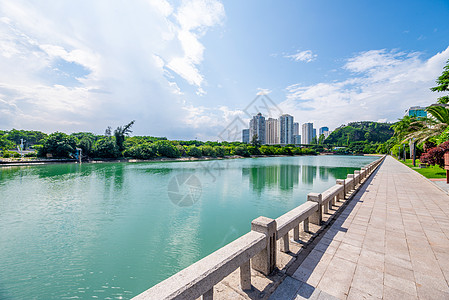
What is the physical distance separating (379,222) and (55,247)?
9338mm

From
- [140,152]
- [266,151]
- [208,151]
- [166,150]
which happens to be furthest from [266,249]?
[266,151]

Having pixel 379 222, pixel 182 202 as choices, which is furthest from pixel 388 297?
pixel 182 202

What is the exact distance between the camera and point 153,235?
6953 millimetres

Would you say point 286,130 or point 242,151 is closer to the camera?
point 242,151

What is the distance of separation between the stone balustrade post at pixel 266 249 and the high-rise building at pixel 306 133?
138m

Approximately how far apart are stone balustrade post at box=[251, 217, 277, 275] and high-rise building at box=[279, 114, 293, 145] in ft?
286

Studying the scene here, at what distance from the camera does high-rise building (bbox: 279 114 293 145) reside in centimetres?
8688

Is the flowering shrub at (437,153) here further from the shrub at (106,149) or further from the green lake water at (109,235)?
the shrub at (106,149)

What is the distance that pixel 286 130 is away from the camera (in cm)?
9131

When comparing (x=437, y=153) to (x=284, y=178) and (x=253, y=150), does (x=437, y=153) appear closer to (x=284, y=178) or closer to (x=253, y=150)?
(x=284, y=178)

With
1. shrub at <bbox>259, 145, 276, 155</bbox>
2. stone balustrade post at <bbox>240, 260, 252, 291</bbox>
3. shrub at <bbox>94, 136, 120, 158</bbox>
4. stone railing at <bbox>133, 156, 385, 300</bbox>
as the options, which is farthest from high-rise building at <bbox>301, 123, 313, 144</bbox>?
stone balustrade post at <bbox>240, 260, 252, 291</bbox>

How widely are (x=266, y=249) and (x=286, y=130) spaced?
94.1 meters

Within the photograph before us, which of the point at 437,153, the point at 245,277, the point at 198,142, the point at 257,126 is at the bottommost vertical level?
the point at 245,277

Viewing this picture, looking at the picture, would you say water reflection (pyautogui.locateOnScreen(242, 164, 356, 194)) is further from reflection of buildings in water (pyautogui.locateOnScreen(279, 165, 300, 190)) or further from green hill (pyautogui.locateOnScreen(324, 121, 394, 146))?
green hill (pyautogui.locateOnScreen(324, 121, 394, 146))
